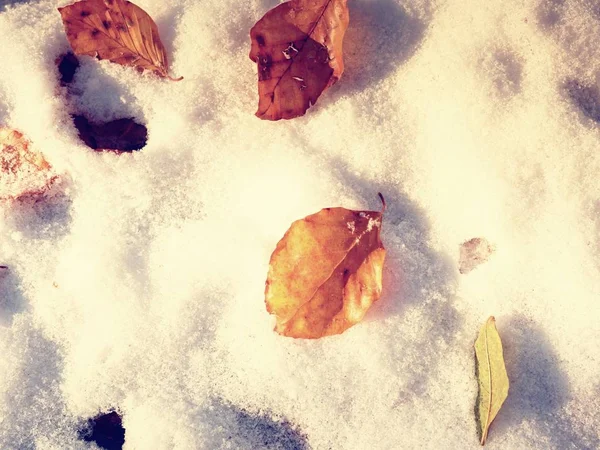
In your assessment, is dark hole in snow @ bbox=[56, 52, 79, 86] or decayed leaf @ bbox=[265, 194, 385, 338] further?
dark hole in snow @ bbox=[56, 52, 79, 86]

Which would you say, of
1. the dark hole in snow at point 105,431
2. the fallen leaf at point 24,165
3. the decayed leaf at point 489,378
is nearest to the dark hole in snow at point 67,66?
the fallen leaf at point 24,165

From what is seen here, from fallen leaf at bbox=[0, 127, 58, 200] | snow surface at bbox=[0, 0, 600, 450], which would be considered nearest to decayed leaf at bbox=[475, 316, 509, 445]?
snow surface at bbox=[0, 0, 600, 450]

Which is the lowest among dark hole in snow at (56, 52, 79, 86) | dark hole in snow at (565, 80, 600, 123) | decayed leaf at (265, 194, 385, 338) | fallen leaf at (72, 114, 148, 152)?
fallen leaf at (72, 114, 148, 152)

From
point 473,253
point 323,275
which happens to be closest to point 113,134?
point 323,275

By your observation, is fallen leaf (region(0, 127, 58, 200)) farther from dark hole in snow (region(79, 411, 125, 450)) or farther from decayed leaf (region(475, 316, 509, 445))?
decayed leaf (region(475, 316, 509, 445))

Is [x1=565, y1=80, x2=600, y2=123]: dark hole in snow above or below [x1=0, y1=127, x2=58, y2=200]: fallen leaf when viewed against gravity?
above

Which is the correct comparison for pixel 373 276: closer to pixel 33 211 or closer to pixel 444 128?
pixel 444 128
